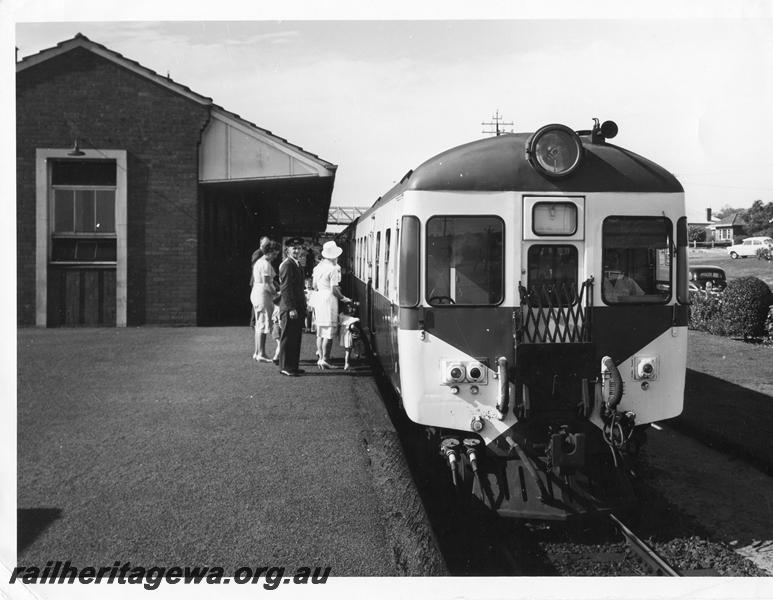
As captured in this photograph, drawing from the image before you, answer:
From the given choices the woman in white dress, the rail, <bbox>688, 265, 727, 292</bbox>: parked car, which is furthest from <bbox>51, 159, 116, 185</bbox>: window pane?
<bbox>688, 265, 727, 292</bbox>: parked car

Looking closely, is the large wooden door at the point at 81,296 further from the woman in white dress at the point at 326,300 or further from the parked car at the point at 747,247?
the parked car at the point at 747,247

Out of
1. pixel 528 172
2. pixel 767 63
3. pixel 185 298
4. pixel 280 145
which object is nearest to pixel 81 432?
pixel 528 172

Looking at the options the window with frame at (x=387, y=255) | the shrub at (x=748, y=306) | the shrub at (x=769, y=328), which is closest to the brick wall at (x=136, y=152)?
the window with frame at (x=387, y=255)

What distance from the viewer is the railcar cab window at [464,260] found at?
605cm

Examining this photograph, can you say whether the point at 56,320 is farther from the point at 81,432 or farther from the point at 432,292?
the point at 432,292

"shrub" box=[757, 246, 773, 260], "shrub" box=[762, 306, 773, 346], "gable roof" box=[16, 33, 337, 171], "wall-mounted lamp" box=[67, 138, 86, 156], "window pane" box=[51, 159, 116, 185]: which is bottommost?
"shrub" box=[762, 306, 773, 346]

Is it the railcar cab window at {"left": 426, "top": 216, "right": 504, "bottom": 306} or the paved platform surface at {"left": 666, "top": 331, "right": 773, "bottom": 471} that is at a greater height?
the railcar cab window at {"left": 426, "top": 216, "right": 504, "bottom": 306}

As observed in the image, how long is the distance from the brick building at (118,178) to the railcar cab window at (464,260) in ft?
30.4

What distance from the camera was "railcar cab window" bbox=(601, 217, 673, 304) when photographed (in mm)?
6148

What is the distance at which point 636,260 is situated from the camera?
20.5 ft

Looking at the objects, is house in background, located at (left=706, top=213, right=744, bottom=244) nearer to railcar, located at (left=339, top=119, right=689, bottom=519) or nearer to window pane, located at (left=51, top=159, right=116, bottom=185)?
window pane, located at (left=51, top=159, right=116, bottom=185)

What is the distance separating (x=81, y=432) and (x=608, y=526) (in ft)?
15.5

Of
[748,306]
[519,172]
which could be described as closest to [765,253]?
[748,306]

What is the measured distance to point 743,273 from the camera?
28406 mm
